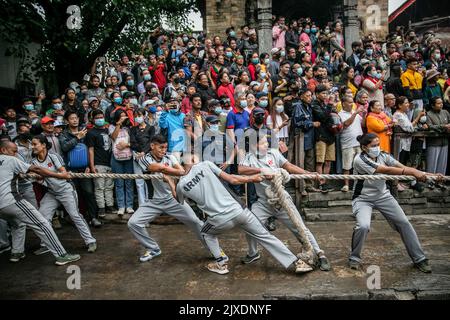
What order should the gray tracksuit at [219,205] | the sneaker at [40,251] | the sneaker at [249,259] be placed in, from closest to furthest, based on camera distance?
the gray tracksuit at [219,205] < the sneaker at [249,259] < the sneaker at [40,251]

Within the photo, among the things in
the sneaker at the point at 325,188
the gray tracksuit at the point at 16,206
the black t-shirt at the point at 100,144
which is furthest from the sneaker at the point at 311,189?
the gray tracksuit at the point at 16,206

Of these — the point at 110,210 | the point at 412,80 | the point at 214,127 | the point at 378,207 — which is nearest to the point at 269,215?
the point at 378,207

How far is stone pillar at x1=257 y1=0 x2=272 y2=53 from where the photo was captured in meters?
15.4

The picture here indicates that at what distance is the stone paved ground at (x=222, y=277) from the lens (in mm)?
5070

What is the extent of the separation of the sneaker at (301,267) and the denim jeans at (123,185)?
4.07 m

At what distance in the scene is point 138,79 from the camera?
11.8m

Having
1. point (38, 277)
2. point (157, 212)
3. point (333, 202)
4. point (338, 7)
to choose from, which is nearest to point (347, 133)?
point (333, 202)

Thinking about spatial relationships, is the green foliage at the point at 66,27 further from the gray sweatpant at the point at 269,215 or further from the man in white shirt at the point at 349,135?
the gray sweatpant at the point at 269,215

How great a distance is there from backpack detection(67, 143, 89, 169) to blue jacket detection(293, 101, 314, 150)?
4409 mm

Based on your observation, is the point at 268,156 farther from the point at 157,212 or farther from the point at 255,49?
the point at 255,49

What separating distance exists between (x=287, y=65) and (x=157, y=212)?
622cm

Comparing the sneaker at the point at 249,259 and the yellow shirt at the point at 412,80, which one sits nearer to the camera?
the sneaker at the point at 249,259

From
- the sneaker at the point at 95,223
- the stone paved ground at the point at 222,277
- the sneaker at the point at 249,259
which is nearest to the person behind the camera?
the stone paved ground at the point at 222,277
